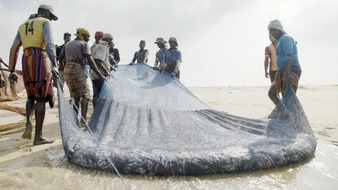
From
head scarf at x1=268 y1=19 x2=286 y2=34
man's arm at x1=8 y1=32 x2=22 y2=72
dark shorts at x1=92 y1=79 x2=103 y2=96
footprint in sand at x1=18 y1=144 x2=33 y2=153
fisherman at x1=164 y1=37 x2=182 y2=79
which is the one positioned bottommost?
footprint in sand at x1=18 y1=144 x2=33 y2=153

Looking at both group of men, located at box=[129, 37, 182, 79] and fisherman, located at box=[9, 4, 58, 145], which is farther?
group of men, located at box=[129, 37, 182, 79]

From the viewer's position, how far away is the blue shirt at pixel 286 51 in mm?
3939

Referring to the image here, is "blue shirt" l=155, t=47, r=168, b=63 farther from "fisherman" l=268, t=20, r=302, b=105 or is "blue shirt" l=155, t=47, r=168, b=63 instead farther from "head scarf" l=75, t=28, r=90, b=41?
"fisherman" l=268, t=20, r=302, b=105

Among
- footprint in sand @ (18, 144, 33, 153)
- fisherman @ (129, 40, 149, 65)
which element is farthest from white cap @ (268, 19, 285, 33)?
fisherman @ (129, 40, 149, 65)

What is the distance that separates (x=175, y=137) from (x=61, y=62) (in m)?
2.65

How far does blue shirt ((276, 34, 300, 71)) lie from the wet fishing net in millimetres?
523

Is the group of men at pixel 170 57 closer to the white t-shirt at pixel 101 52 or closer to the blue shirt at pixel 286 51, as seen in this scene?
the white t-shirt at pixel 101 52

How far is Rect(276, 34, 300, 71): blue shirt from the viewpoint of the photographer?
12.9 ft

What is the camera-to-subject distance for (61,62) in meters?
4.62

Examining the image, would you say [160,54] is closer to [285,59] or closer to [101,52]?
[101,52]

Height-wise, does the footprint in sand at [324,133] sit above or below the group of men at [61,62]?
below

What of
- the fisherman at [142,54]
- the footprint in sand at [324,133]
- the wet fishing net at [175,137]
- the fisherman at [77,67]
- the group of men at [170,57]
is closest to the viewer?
the wet fishing net at [175,137]

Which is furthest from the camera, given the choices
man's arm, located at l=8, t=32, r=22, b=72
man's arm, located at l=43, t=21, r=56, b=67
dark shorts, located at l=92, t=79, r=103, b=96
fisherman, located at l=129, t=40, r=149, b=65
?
fisherman, located at l=129, t=40, r=149, b=65

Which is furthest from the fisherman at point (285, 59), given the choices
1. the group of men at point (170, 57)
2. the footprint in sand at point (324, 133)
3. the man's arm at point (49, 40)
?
the man's arm at point (49, 40)
